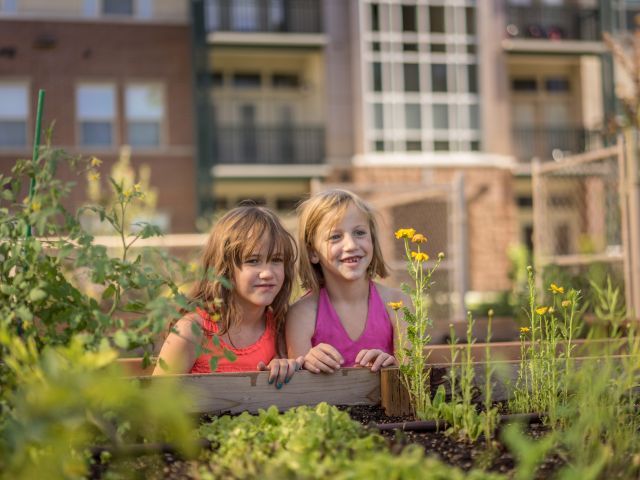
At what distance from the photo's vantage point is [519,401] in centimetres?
239

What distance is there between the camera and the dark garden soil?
1782mm

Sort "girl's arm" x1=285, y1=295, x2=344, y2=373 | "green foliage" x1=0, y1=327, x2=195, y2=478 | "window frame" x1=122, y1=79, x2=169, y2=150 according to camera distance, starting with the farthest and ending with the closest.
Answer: "window frame" x1=122, y1=79, x2=169, y2=150, "girl's arm" x1=285, y1=295, x2=344, y2=373, "green foliage" x1=0, y1=327, x2=195, y2=478

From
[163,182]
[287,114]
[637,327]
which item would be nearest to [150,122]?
[163,182]

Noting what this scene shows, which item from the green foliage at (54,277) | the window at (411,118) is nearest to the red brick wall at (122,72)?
the window at (411,118)

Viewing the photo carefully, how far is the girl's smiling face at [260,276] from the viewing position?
281 centimetres

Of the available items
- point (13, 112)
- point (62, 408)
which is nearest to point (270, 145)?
point (13, 112)

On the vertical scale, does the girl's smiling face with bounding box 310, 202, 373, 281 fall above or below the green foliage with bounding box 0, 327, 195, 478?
above

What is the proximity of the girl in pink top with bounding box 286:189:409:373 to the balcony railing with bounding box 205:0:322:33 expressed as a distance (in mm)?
16543

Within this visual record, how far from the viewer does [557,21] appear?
812 inches

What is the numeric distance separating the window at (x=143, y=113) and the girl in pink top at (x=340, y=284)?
17.1 m

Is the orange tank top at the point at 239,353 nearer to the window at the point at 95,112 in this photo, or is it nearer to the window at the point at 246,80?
the window at the point at 95,112

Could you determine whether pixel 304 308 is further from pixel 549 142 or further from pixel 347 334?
pixel 549 142

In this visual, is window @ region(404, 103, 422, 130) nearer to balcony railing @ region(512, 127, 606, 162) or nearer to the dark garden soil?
balcony railing @ region(512, 127, 606, 162)

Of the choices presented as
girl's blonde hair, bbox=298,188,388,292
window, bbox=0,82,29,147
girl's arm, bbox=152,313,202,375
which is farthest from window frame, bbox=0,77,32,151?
girl's arm, bbox=152,313,202,375
